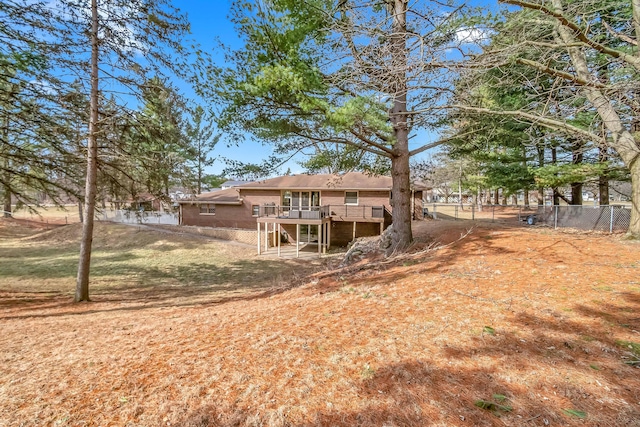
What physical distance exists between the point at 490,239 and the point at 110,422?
8.17 metres

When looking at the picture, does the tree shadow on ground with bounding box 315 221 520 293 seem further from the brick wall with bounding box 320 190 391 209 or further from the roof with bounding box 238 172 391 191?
the roof with bounding box 238 172 391 191

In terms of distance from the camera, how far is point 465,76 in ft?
17.1

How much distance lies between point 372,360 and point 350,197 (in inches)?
687

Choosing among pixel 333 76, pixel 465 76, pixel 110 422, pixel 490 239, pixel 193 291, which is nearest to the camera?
pixel 110 422

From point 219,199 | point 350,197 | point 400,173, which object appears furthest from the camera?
point 219,199

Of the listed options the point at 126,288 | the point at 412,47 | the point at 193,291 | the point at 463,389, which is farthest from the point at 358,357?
the point at 126,288

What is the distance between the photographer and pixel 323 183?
20.7 metres

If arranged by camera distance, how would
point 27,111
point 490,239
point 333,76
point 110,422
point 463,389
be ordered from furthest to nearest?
point 490,239 → point 27,111 → point 333,76 → point 463,389 → point 110,422

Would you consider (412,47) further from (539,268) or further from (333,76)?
(539,268)

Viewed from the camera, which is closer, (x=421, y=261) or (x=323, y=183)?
(x=421, y=261)

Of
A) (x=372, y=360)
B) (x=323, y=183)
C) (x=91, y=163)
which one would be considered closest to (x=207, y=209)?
(x=323, y=183)

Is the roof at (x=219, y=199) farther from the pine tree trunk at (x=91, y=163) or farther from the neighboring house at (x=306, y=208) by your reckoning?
the pine tree trunk at (x=91, y=163)

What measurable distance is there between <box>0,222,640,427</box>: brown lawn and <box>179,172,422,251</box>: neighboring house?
489 inches

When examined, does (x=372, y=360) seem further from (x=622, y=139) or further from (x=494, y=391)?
(x=622, y=139)
